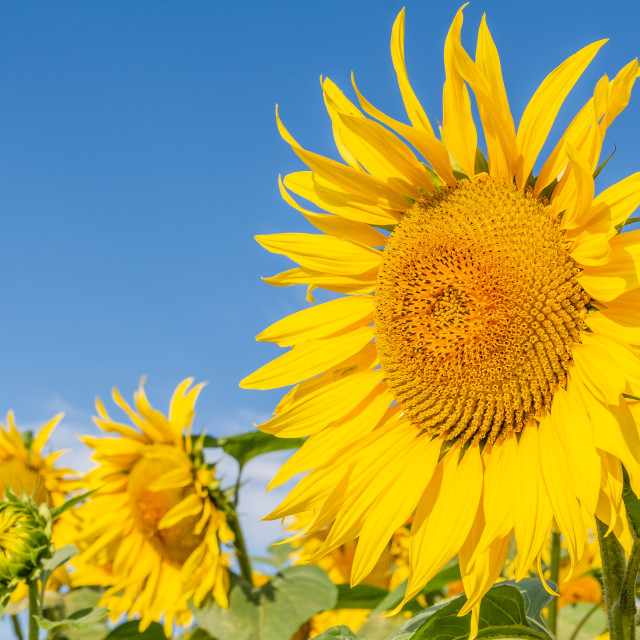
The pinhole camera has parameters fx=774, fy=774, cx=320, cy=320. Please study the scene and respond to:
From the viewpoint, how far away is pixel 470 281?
84.9 inches

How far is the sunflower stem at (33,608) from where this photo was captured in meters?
3.43

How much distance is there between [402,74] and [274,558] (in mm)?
3729

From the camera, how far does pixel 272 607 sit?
4.20m

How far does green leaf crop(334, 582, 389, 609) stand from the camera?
14.0ft

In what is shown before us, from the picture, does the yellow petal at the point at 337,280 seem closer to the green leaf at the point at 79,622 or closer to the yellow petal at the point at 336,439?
the yellow petal at the point at 336,439

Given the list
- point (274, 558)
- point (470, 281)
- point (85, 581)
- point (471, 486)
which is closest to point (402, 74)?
point (470, 281)

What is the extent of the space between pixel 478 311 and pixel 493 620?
852mm

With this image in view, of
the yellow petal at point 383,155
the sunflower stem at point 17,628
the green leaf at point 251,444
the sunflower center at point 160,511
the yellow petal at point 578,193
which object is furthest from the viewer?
the sunflower stem at point 17,628

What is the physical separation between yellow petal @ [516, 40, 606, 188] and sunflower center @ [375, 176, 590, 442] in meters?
0.19

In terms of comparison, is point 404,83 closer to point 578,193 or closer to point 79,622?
point 578,193

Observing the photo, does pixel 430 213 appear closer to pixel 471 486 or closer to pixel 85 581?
pixel 471 486

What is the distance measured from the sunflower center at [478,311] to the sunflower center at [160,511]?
2.58 m

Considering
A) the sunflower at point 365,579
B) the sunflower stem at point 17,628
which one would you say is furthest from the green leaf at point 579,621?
the sunflower stem at point 17,628

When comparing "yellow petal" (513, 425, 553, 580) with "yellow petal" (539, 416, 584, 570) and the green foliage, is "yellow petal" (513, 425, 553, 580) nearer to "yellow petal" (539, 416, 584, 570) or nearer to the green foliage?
"yellow petal" (539, 416, 584, 570)
